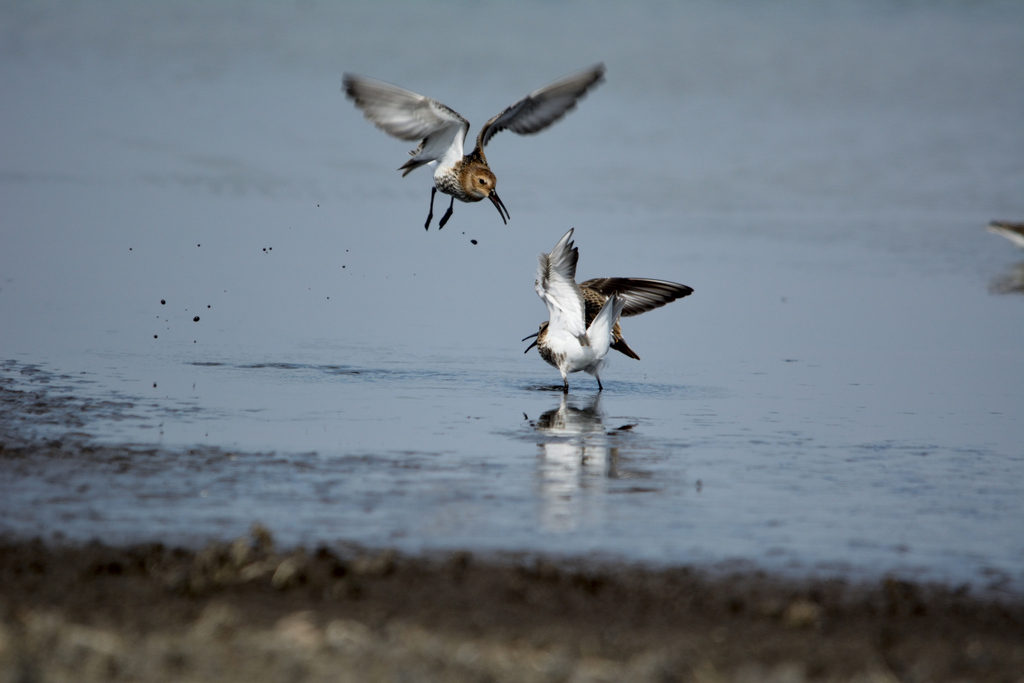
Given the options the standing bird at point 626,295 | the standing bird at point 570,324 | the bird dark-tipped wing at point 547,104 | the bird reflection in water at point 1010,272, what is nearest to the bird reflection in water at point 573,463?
the standing bird at point 570,324

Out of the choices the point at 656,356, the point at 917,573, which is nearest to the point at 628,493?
the point at 917,573

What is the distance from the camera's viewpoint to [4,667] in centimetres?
352

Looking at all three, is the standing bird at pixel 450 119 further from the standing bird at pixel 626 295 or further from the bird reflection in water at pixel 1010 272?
the bird reflection in water at pixel 1010 272

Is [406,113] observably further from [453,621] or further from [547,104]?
[453,621]

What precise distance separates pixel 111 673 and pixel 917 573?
3144 millimetres

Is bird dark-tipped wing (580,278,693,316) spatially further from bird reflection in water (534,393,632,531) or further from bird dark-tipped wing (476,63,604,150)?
bird reflection in water (534,393,632,531)

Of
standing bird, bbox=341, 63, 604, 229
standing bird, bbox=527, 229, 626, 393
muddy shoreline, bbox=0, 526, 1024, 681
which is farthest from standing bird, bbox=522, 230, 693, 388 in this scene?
muddy shoreline, bbox=0, 526, 1024, 681

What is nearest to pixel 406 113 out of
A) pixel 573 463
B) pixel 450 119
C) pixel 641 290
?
pixel 450 119

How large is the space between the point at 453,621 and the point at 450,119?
20.4 feet

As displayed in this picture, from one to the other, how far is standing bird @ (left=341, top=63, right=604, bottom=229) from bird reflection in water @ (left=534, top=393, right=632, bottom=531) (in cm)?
233

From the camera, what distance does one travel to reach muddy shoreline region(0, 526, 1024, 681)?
3707 mm

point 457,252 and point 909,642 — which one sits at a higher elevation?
point 457,252

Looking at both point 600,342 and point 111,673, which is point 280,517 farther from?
point 600,342

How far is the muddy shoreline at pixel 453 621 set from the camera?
3.71 meters
